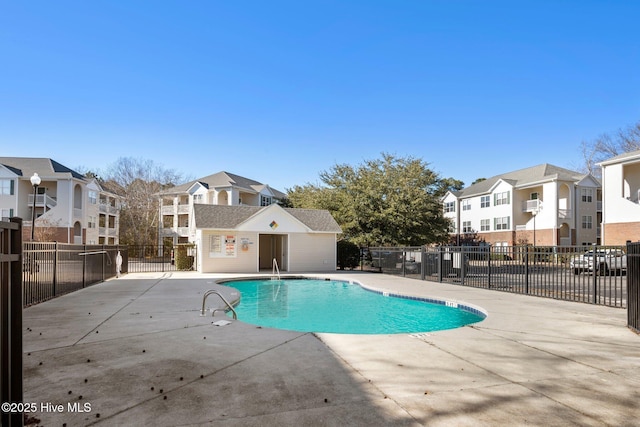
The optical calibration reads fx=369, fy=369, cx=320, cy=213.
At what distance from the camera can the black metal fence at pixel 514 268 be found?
35.5ft

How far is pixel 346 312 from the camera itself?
37.1 ft

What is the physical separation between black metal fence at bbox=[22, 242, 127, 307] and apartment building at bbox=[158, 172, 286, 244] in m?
27.5

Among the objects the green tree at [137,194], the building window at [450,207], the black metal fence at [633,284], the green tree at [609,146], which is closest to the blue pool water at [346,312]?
the black metal fence at [633,284]

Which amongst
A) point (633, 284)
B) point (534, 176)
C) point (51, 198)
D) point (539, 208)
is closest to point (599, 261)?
point (633, 284)

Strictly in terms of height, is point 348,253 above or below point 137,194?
below

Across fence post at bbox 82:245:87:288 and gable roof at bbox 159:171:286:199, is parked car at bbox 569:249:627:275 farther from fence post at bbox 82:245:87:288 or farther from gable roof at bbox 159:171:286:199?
gable roof at bbox 159:171:286:199

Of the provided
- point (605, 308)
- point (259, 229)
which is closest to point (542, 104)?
point (605, 308)

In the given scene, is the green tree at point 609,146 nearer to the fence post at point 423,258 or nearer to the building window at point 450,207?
the building window at point 450,207

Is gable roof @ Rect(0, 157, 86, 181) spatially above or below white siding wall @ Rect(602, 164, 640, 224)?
above

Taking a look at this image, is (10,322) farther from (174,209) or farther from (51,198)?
(174,209)

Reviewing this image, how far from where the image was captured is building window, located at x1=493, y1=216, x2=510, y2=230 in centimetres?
4053

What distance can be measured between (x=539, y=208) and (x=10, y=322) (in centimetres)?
4327

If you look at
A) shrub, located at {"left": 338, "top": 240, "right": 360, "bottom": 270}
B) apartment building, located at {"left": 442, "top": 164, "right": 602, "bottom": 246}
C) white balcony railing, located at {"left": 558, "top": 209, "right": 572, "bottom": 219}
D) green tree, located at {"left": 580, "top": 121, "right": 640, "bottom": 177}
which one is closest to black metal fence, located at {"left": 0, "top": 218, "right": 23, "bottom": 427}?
shrub, located at {"left": 338, "top": 240, "right": 360, "bottom": 270}

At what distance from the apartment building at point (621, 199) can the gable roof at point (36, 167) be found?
46258mm
